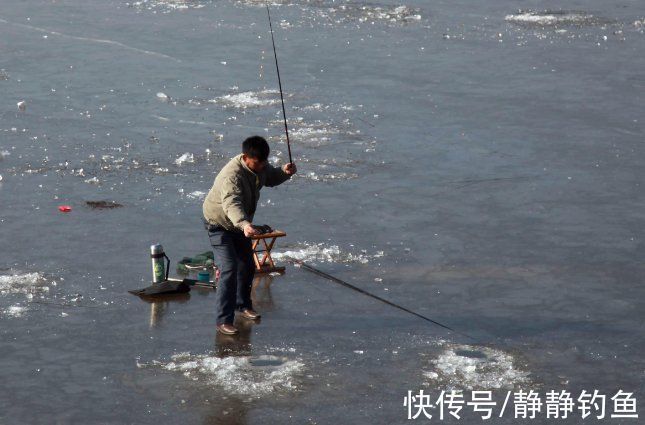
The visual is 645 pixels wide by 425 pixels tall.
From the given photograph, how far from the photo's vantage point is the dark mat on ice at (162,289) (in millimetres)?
10297

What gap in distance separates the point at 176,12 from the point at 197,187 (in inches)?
451

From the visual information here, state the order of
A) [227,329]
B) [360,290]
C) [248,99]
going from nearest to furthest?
[227,329], [360,290], [248,99]

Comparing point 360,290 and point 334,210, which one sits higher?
point 334,210

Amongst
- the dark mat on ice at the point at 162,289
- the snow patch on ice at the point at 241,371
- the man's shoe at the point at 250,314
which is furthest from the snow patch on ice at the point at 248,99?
the snow patch on ice at the point at 241,371

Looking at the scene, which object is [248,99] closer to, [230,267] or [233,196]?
[230,267]

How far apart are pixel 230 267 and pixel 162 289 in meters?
1.03

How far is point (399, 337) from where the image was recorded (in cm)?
950

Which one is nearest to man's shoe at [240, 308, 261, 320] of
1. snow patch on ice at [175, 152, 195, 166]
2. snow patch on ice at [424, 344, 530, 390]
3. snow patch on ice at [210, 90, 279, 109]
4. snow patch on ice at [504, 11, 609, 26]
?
snow patch on ice at [424, 344, 530, 390]

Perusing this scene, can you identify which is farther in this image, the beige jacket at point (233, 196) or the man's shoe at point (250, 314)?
the man's shoe at point (250, 314)

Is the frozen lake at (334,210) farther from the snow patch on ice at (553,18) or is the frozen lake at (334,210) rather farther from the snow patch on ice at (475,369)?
the snow patch on ice at (553,18)

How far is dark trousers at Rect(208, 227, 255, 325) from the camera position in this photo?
9.48 metres

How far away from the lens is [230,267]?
9531mm

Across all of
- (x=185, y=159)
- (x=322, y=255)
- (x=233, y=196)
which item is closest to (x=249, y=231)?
(x=233, y=196)

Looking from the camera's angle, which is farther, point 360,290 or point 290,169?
point 360,290
